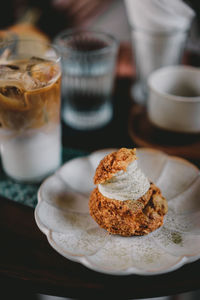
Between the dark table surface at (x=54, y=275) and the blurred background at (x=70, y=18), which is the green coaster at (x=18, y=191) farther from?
the blurred background at (x=70, y=18)

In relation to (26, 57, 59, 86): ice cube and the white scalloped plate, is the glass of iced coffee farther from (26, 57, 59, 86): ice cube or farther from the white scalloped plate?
the white scalloped plate

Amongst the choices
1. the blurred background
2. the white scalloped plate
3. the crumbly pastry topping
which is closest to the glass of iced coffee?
the white scalloped plate

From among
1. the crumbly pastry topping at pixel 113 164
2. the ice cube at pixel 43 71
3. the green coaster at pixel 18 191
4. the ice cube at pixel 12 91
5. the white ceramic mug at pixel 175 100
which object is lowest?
the green coaster at pixel 18 191

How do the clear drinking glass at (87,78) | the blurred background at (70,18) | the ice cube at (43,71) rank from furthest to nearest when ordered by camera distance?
the blurred background at (70,18), the clear drinking glass at (87,78), the ice cube at (43,71)

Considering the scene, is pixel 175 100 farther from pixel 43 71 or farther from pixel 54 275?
pixel 54 275

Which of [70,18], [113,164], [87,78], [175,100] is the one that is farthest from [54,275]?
[70,18]

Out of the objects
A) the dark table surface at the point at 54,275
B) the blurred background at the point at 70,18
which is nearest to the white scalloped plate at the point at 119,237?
the dark table surface at the point at 54,275

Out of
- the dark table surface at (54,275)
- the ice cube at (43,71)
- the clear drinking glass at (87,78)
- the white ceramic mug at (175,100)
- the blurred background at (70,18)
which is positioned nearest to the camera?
the dark table surface at (54,275)

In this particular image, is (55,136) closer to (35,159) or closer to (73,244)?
(35,159)
